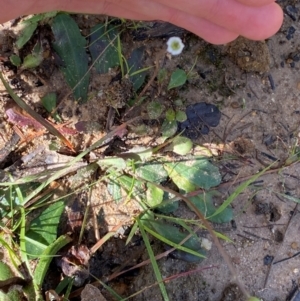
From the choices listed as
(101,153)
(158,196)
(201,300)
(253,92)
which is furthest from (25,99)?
(201,300)

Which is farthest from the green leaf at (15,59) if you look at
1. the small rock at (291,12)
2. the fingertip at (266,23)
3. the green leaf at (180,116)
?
the small rock at (291,12)

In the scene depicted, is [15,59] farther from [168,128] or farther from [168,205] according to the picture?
[168,205]

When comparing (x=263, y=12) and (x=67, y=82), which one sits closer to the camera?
(x=263, y=12)

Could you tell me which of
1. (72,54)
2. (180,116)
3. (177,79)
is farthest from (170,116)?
(72,54)

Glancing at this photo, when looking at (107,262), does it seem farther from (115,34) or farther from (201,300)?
(115,34)

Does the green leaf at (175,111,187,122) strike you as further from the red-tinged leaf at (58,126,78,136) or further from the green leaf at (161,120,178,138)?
the red-tinged leaf at (58,126,78,136)

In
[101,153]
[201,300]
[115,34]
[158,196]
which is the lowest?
[201,300]
